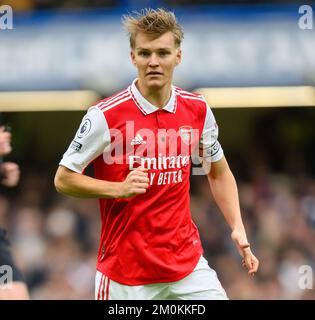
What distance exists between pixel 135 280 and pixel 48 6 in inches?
268

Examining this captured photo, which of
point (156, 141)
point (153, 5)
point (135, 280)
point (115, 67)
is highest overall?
point (153, 5)

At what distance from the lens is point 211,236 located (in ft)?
36.9

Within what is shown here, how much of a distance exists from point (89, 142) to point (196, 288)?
1086 millimetres

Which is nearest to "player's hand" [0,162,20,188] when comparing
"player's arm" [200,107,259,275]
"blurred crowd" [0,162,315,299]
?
"player's arm" [200,107,259,275]

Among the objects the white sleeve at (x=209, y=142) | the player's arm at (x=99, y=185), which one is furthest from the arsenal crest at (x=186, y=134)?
the player's arm at (x=99, y=185)

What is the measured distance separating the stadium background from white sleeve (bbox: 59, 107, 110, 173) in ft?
18.3

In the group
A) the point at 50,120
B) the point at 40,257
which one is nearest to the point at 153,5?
the point at 50,120

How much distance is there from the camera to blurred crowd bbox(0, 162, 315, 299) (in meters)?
10.8

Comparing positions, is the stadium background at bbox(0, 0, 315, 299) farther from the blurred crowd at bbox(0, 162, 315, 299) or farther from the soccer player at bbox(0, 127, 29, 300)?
the soccer player at bbox(0, 127, 29, 300)

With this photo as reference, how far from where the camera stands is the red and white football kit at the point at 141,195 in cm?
513

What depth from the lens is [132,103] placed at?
525cm

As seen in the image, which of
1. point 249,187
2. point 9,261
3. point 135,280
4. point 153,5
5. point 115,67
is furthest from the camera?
point 249,187

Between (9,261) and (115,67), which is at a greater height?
(115,67)
